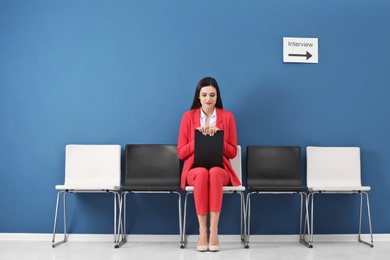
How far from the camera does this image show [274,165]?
12.1 ft

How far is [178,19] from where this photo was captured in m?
3.82

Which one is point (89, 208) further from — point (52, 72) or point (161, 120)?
point (52, 72)

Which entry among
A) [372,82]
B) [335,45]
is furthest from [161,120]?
[372,82]

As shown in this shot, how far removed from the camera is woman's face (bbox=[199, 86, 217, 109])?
345 centimetres

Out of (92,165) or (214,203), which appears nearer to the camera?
(214,203)

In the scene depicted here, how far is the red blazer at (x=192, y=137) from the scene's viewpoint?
11.3ft

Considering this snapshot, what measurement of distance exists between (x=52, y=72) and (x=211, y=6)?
1.59m

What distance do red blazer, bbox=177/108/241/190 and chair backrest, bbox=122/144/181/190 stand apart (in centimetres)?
17

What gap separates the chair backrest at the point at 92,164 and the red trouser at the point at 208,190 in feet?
2.85

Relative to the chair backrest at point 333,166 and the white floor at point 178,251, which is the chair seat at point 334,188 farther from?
the white floor at point 178,251

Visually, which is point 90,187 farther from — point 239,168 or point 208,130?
point 239,168

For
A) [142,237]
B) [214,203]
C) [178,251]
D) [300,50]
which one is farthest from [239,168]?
[300,50]

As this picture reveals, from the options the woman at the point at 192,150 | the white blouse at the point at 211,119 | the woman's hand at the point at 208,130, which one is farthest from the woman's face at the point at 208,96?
the woman's hand at the point at 208,130

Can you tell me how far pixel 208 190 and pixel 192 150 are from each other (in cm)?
Answer: 41
